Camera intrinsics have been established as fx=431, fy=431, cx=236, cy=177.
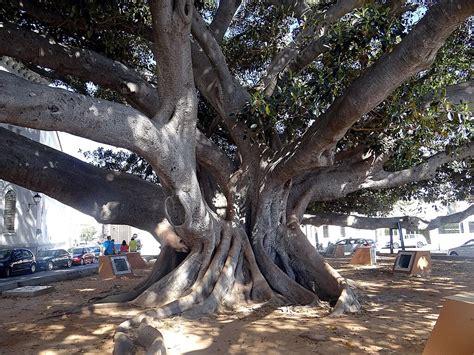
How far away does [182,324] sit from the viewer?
5.88 metres

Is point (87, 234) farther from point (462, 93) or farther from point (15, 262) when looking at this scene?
point (462, 93)

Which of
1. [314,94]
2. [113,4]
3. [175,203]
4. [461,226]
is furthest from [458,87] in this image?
[461,226]

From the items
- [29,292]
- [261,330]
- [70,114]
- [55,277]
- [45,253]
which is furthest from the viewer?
[45,253]

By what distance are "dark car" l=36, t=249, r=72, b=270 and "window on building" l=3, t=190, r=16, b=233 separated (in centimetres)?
217

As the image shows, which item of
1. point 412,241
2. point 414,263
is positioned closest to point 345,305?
point 414,263

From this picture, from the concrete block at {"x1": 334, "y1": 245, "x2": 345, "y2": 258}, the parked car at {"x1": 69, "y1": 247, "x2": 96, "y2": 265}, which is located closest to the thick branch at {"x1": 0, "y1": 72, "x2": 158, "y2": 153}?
the concrete block at {"x1": 334, "y1": 245, "x2": 345, "y2": 258}

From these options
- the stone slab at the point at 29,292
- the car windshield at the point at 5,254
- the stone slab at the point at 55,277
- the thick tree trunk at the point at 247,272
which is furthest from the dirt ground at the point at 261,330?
the car windshield at the point at 5,254

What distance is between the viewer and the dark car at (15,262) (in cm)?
1842

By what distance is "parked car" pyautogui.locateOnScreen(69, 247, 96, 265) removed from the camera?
2639 cm

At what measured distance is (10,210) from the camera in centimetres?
2375

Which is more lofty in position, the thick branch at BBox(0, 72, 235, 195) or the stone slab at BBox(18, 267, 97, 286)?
the thick branch at BBox(0, 72, 235, 195)

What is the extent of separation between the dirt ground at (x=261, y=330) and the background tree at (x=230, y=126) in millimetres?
477

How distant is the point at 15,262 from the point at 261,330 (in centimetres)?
1677

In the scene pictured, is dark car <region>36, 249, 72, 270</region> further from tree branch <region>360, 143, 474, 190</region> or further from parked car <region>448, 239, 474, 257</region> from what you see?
parked car <region>448, 239, 474, 257</region>
